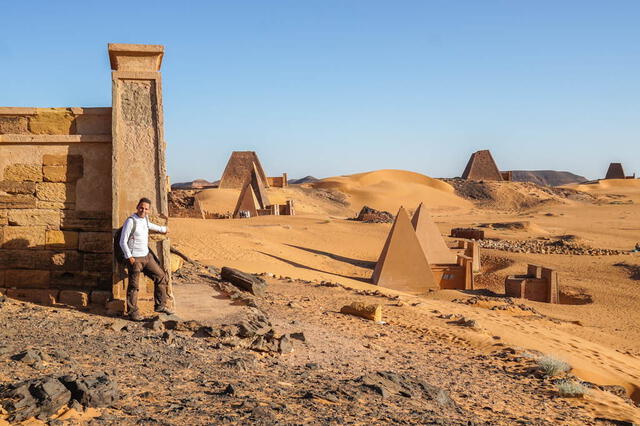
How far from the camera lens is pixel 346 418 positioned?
3.93 meters

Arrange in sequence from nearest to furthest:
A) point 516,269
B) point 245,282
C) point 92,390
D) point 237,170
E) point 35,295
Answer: point 92,390 → point 35,295 → point 245,282 → point 516,269 → point 237,170

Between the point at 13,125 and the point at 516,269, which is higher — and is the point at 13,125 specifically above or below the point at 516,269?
above

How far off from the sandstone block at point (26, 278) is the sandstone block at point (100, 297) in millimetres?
565

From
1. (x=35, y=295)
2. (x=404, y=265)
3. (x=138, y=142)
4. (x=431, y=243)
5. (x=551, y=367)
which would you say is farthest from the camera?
(x=431, y=243)

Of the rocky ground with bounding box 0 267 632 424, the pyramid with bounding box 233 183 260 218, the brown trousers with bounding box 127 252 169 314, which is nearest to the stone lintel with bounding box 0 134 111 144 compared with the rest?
the brown trousers with bounding box 127 252 169 314

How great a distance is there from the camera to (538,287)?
40.4 feet

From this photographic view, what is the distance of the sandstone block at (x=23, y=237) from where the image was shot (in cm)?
634

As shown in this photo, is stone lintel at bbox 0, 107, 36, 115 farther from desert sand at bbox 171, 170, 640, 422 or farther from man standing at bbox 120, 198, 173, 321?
desert sand at bbox 171, 170, 640, 422

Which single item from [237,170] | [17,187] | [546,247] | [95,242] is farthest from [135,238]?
[237,170]

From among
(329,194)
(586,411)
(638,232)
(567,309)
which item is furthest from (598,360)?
(329,194)

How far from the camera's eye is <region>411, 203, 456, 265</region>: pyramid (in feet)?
44.7

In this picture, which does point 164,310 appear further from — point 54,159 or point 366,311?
point 366,311

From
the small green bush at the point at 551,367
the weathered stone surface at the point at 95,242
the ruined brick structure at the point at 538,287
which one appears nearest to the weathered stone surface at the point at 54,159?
the weathered stone surface at the point at 95,242

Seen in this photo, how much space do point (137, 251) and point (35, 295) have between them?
148 centimetres
